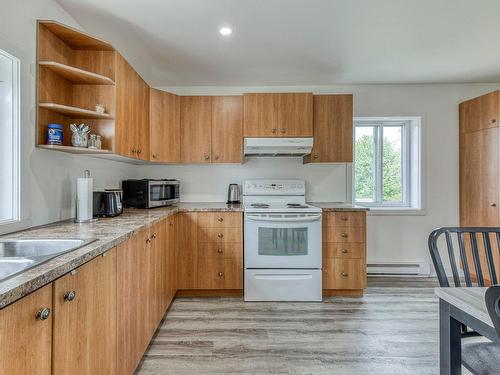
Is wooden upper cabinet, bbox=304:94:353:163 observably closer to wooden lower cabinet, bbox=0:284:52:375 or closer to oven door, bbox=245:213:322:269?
oven door, bbox=245:213:322:269

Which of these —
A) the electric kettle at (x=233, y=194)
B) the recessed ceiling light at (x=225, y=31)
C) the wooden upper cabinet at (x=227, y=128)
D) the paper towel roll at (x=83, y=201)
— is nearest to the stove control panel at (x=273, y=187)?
the electric kettle at (x=233, y=194)

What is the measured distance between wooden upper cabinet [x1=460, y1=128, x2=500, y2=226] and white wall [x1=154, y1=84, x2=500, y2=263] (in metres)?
0.13

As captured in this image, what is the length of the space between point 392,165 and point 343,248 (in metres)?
1.52

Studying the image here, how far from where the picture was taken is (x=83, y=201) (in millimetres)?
1988

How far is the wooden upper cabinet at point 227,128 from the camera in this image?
3.26 m

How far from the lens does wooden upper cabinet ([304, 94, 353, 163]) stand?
10.5ft

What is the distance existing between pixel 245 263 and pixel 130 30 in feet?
7.49

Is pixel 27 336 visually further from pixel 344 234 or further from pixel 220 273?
pixel 344 234

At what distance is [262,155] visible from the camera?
11.5ft

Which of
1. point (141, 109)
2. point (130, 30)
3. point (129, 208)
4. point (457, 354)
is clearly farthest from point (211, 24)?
point (457, 354)

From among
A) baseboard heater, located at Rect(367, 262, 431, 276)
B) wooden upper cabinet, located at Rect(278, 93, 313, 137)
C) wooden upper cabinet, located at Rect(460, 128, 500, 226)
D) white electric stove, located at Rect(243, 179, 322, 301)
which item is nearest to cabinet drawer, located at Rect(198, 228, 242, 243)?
white electric stove, located at Rect(243, 179, 322, 301)

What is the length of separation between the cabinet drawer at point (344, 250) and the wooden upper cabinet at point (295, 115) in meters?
1.20

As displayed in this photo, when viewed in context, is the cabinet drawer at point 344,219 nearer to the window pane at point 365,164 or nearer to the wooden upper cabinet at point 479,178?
the window pane at point 365,164

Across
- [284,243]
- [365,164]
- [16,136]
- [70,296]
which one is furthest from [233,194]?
[70,296]
